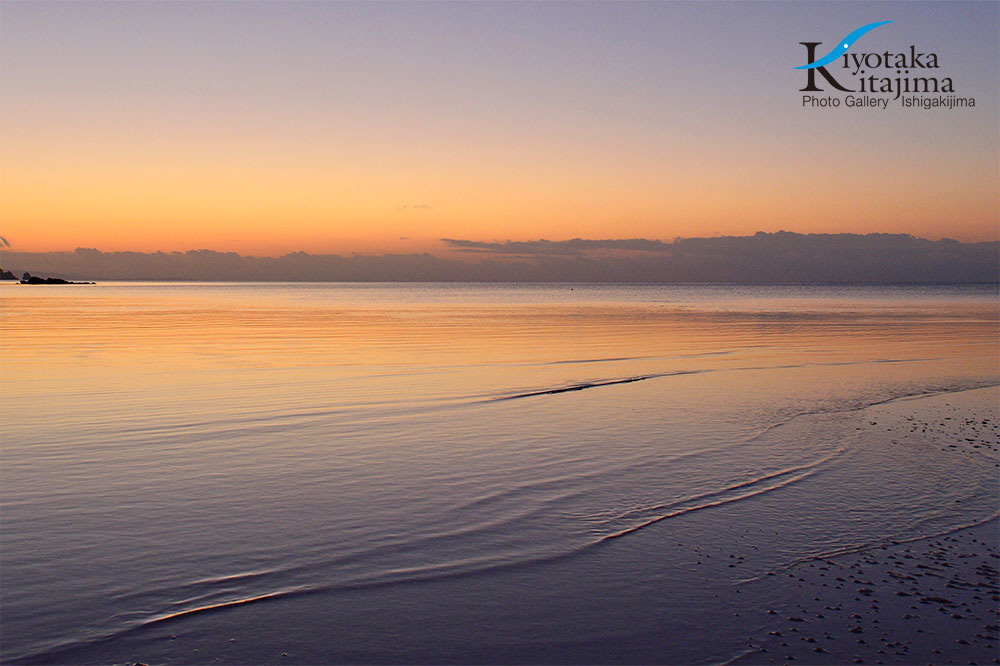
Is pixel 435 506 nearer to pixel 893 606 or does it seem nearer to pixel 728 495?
pixel 728 495

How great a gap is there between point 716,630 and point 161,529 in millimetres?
6118

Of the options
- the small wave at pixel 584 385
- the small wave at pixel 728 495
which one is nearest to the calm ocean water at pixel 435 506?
the small wave at pixel 728 495

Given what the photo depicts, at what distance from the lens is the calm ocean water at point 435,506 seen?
6.50 meters

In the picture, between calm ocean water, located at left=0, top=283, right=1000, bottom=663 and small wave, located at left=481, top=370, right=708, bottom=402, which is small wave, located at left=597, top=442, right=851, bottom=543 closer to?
calm ocean water, located at left=0, top=283, right=1000, bottom=663

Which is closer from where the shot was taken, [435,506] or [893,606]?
[893,606]

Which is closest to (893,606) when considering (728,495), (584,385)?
(728,495)

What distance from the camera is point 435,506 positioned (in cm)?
964

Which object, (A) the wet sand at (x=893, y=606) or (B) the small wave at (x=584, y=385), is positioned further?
(B) the small wave at (x=584, y=385)

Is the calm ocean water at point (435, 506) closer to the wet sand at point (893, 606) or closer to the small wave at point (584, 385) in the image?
the small wave at point (584, 385)

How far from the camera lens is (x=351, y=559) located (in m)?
7.91

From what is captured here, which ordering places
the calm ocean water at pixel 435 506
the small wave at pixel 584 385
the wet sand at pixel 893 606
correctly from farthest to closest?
the small wave at pixel 584 385 < the calm ocean water at pixel 435 506 < the wet sand at pixel 893 606

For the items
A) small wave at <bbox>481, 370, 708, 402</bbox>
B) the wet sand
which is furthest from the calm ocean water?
the wet sand

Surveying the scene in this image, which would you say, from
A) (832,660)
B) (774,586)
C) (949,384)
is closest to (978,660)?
(832,660)

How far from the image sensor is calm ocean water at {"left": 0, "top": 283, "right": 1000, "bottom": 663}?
6.50 m
